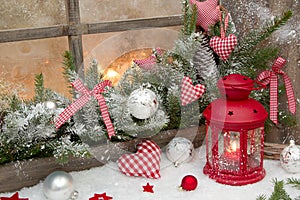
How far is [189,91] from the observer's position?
4.89ft

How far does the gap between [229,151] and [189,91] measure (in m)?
0.22

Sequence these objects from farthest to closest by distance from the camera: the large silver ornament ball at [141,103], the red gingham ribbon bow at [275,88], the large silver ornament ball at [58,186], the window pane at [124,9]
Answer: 1. the window pane at [124,9]
2. the red gingham ribbon bow at [275,88]
3. the large silver ornament ball at [141,103]
4. the large silver ornament ball at [58,186]

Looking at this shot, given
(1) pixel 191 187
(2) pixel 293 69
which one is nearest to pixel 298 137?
(2) pixel 293 69

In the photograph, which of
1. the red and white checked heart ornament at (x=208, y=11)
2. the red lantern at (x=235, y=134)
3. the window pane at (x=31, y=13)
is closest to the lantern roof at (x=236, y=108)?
the red lantern at (x=235, y=134)

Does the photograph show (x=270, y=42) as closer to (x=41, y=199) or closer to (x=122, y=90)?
(x=122, y=90)

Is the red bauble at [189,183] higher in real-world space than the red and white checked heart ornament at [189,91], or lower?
lower

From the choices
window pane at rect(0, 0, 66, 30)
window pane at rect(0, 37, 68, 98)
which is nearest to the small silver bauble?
window pane at rect(0, 37, 68, 98)

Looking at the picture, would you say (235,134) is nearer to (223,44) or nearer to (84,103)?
(223,44)

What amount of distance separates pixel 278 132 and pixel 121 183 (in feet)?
1.92

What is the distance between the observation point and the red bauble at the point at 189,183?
1350mm

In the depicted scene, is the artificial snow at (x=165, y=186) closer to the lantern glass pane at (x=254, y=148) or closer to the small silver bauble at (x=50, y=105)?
the lantern glass pane at (x=254, y=148)

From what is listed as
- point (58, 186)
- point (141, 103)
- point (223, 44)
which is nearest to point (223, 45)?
point (223, 44)

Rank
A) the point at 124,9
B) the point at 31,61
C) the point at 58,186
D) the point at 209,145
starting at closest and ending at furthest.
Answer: the point at 58,186
the point at 209,145
the point at 31,61
the point at 124,9

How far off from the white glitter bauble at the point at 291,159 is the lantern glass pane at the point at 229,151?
0.14 metres
